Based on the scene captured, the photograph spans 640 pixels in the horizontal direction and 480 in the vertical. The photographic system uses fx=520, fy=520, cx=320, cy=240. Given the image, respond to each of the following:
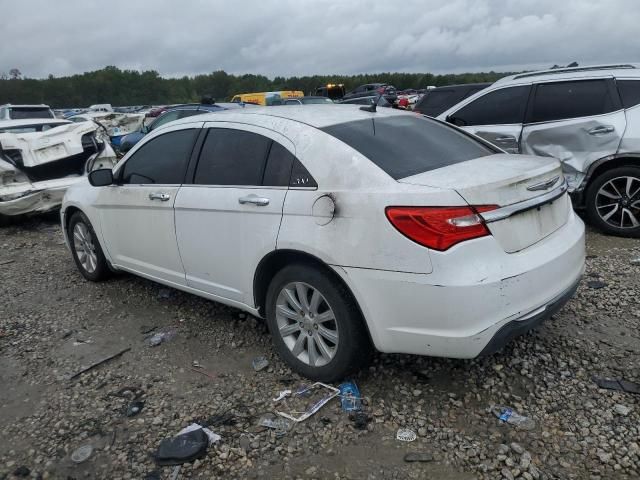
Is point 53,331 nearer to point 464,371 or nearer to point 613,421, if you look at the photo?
point 464,371

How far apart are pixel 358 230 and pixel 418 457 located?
3.76 ft

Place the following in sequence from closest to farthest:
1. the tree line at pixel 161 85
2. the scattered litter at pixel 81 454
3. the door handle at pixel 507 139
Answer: the scattered litter at pixel 81 454, the door handle at pixel 507 139, the tree line at pixel 161 85

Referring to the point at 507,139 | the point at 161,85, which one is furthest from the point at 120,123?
the point at 161,85

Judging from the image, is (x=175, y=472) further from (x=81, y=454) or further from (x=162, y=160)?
(x=162, y=160)

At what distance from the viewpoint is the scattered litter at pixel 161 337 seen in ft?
12.9

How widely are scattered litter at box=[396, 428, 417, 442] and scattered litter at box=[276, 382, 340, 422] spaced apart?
0.47 meters

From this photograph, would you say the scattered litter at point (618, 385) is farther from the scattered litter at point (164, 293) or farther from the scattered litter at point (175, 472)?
the scattered litter at point (164, 293)

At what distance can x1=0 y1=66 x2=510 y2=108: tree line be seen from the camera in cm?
8150

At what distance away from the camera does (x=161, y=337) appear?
3998 mm

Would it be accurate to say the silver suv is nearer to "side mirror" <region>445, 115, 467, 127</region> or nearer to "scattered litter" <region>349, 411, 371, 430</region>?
"side mirror" <region>445, 115, 467, 127</region>

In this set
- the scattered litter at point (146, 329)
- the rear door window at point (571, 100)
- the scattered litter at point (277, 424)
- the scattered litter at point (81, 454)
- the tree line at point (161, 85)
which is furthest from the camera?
the tree line at point (161, 85)

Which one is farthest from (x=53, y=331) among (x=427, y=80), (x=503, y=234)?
(x=427, y=80)

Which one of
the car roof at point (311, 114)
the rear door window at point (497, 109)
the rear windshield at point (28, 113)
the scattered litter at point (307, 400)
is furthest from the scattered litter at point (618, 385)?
the rear windshield at point (28, 113)

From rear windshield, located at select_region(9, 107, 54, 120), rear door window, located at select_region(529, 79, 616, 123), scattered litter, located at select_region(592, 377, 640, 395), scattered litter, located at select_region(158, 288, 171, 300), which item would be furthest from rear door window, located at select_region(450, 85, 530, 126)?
rear windshield, located at select_region(9, 107, 54, 120)
